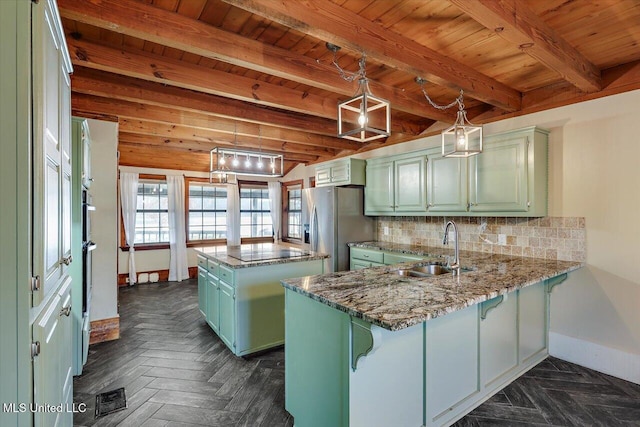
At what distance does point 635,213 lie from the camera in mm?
2576

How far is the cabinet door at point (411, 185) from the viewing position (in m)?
3.86

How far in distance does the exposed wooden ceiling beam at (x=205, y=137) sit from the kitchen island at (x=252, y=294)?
7.10ft

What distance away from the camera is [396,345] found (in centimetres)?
172

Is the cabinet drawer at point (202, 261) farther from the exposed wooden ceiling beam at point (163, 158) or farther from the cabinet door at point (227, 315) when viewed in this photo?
the exposed wooden ceiling beam at point (163, 158)

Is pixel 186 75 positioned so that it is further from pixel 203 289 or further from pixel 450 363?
pixel 450 363

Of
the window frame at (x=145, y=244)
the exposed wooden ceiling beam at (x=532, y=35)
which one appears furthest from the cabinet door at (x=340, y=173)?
the window frame at (x=145, y=244)

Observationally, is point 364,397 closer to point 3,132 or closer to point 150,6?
point 3,132

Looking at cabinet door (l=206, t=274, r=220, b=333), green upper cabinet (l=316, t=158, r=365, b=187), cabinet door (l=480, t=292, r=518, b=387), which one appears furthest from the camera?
green upper cabinet (l=316, t=158, r=365, b=187)

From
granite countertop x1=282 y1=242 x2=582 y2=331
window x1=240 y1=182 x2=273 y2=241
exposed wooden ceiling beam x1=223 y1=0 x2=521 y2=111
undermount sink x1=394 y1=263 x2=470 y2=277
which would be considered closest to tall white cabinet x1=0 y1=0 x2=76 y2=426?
exposed wooden ceiling beam x1=223 y1=0 x2=521 y2=111

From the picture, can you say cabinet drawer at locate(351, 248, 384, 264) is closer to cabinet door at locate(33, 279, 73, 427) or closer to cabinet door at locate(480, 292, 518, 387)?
cabinet door at locate(480, 292, 518, 387)

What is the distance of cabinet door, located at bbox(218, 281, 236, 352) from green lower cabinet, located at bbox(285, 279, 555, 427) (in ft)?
3.63

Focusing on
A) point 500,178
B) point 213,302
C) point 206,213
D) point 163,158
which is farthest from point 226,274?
point 206,213

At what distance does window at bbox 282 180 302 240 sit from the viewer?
697 centimetres

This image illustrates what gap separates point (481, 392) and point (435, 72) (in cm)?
240
